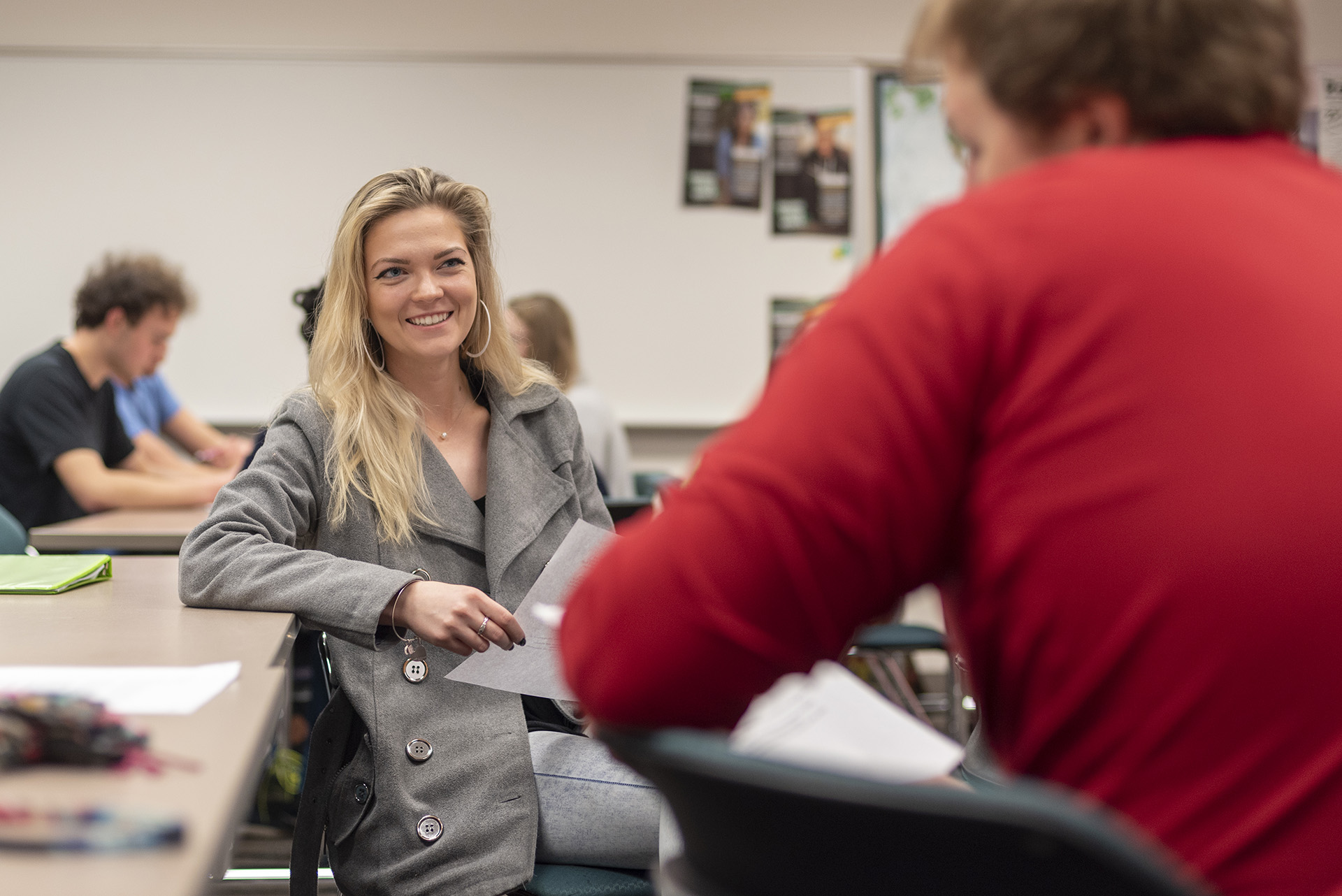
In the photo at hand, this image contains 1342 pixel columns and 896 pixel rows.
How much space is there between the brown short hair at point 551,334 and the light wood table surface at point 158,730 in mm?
2114

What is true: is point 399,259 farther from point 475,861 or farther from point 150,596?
point 475,861

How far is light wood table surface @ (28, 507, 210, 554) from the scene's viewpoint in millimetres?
2318

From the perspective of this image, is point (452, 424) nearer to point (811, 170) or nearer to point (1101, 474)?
point (1101, 474)

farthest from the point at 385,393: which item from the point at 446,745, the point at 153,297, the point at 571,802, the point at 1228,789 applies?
the point at 153,297

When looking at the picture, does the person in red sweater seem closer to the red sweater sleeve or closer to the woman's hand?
the red sweater sleeve

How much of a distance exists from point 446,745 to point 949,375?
1.05 metres

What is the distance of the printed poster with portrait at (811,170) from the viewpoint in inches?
182

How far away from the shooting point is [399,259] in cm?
167

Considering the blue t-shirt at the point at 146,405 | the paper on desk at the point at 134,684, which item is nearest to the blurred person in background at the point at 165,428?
the blue t-shirt at the point at 146,405

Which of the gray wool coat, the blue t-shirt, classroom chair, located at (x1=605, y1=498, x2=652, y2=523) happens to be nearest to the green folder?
the gray wool coat

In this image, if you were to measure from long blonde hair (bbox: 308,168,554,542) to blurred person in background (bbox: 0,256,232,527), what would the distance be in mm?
1519

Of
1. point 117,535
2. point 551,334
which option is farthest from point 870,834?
point 551,334

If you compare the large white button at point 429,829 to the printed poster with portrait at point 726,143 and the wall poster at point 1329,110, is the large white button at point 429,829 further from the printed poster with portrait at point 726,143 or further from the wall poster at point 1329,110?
the printed poster with portrait at point 726,143

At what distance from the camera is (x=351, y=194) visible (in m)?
4.50
